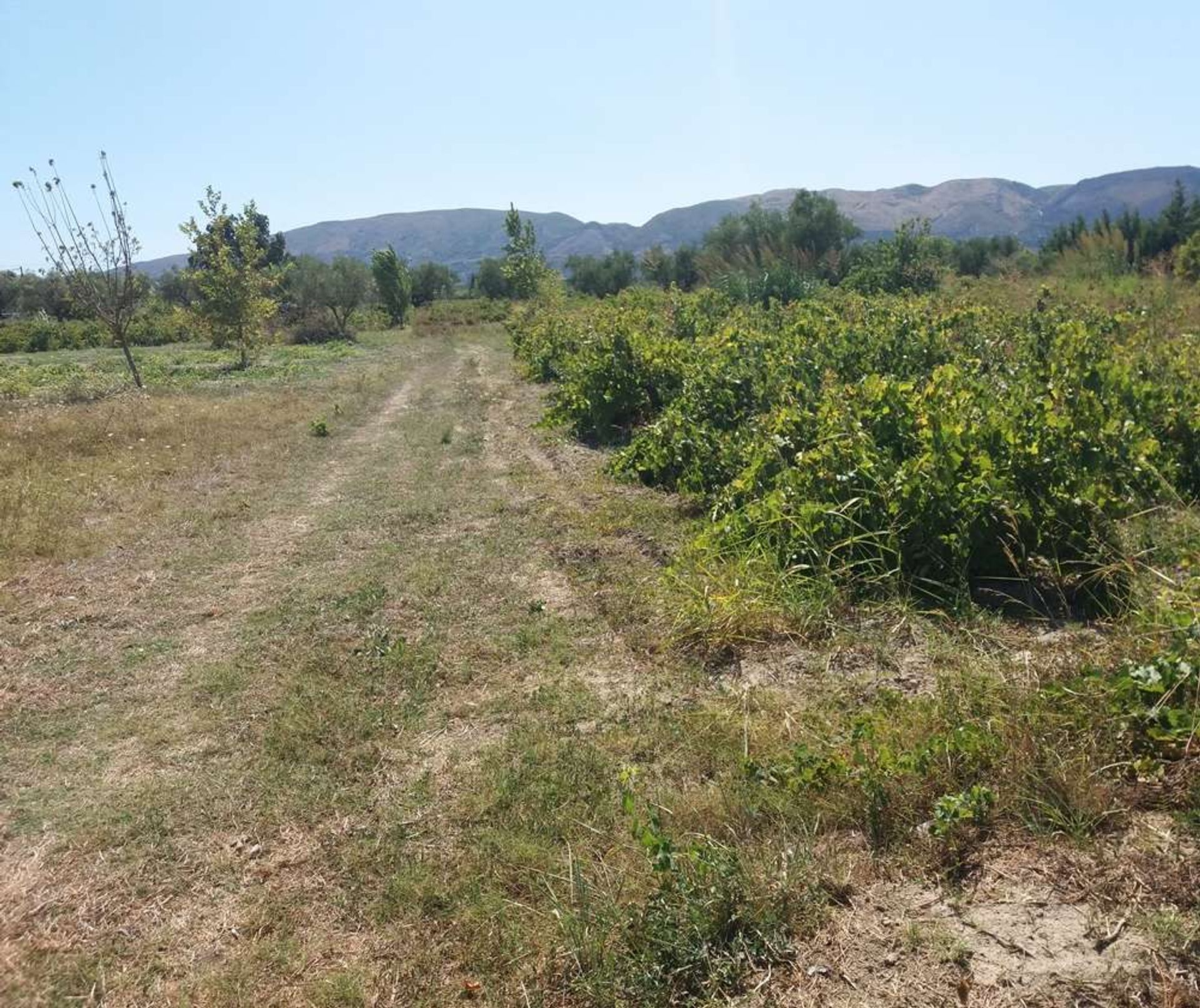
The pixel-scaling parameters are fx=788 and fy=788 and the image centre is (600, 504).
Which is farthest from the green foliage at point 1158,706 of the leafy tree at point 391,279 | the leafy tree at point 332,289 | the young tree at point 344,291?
the leafy tree at point 391,279

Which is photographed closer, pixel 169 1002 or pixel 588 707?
pixel 169 1002

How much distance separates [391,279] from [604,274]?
1478cm

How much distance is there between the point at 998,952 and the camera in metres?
2.08

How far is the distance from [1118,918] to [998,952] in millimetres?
332

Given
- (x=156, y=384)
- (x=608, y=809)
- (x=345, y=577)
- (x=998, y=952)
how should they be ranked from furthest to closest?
(x=156, y=384)
(x=345, y=577)
(x=608, y=809)
(x=998, y=952)

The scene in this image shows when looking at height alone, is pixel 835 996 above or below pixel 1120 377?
below

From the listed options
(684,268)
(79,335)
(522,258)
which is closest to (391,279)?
(522,258)

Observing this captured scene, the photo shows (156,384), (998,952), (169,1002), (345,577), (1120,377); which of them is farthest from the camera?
(156,384)

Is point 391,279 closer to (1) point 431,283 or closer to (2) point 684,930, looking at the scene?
(1) point 431,283

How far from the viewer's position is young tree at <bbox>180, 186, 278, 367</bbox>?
24.6 metres

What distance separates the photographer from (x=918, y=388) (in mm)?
6199

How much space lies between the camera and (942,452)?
443 cm

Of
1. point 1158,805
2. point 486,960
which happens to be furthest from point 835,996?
point 1158,805

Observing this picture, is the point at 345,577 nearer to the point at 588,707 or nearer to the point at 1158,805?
the point at 588,707
